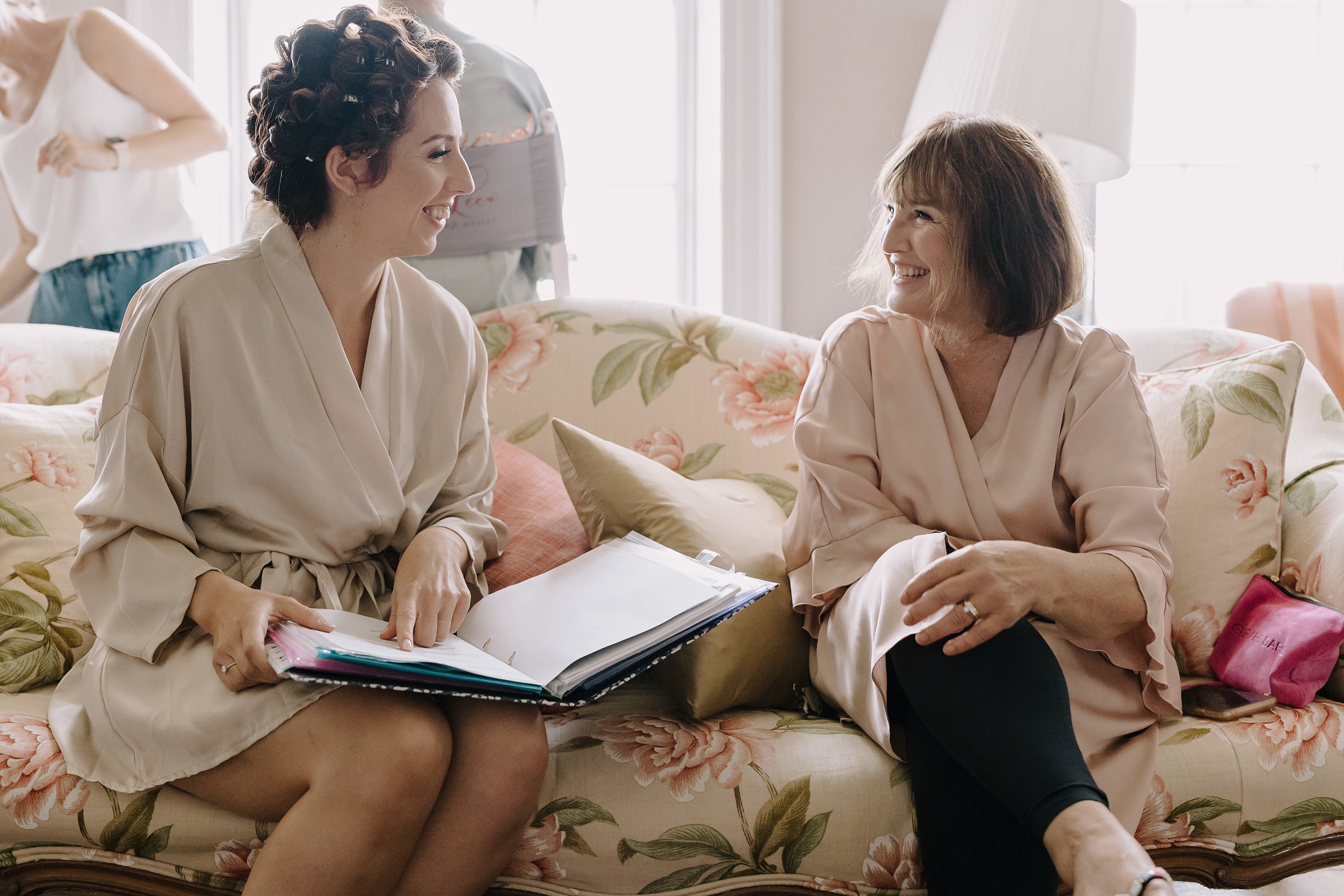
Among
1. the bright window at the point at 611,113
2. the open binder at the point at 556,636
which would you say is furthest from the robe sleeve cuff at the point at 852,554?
the bright window at the point at 611,113

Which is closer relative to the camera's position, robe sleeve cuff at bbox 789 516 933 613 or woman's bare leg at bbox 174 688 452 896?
woman's bare leg at bbox 174 688 452 896

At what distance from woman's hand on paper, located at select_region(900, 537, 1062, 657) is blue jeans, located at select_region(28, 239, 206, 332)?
187 centimetres

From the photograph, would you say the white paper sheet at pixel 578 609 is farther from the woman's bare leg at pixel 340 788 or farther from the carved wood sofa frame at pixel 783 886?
the carved wood sofa frame at pixel 783 886

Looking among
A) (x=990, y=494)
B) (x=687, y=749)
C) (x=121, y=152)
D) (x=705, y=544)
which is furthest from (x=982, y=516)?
(x=121, y=152)

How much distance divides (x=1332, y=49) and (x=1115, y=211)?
2.55 ft

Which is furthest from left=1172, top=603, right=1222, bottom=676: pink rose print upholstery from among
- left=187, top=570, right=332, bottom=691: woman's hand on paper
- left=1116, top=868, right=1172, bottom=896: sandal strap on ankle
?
left=187, top=570, right=332, bottom=691: woman's hand on paper

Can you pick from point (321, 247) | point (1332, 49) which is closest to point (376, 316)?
point (321, 247)

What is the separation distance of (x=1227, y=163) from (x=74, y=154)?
294 centimetres

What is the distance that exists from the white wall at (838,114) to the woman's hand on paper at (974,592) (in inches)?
59.9

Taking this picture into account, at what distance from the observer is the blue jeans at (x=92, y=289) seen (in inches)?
85.9

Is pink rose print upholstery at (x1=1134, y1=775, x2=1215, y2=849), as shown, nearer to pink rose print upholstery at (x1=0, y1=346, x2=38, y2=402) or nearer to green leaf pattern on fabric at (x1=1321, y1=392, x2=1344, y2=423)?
green leaf pattern on fabric at (x1=1321, y1=392, x2=1344, y2=423)

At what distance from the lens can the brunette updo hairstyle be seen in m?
1.17

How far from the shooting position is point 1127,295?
2.80 meters

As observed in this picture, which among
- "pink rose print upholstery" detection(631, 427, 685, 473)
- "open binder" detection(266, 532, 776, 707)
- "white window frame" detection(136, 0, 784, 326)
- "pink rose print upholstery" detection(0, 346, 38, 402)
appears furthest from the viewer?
"white window frame" detection(136, 0, 784, 326)
